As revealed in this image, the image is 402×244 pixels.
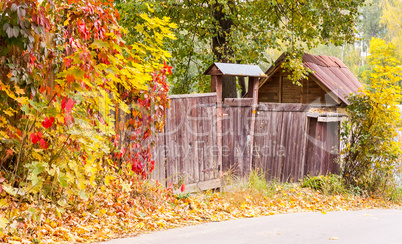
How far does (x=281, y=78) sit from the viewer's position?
15.3m

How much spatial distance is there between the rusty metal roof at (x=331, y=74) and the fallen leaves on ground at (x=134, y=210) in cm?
507

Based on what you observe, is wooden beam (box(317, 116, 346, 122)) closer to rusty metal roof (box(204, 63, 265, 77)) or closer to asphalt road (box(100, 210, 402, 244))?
rusty metal roof (box(204, 63, 265, 77))

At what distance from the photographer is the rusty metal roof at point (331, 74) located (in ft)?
42.8

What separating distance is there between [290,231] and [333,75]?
9.69 m

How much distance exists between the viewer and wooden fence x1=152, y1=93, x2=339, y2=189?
7613mm

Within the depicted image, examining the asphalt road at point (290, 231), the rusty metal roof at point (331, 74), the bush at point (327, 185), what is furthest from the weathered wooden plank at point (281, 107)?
the asphalt road at point (290, 231)

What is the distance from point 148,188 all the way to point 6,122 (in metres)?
2.45

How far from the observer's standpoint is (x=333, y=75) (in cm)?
1449

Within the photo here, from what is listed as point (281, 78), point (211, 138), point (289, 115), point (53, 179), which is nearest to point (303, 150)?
point (289, 115)

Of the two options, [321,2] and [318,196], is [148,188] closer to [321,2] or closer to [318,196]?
[318,196]

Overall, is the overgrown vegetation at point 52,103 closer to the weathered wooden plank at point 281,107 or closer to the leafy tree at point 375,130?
the weathered wooden plank at point 281,107

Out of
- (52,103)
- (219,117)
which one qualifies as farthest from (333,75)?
(52,103)

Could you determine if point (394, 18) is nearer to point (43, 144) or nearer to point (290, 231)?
point (290, 231)

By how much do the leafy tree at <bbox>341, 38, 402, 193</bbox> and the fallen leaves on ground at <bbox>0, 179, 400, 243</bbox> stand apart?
930 mm
